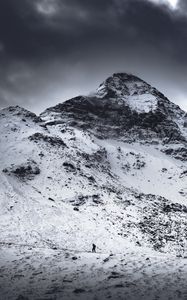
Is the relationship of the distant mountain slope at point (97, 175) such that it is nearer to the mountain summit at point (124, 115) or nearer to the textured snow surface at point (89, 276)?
the mountain summit at point (124, 115)

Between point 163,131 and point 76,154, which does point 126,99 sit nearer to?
point 163,131

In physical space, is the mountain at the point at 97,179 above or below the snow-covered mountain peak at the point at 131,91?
below

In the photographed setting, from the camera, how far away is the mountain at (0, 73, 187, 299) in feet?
102

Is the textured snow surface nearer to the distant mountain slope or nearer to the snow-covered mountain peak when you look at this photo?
the distant mountain slope

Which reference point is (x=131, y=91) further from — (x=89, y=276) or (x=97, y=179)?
(x=89, y=276)

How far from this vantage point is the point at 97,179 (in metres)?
53.7

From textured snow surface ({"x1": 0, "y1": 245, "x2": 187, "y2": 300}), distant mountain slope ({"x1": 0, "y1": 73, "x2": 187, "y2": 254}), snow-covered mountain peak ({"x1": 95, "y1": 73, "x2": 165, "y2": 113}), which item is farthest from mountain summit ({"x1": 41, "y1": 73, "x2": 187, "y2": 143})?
textured snow surface ({"x1": 0, "y1": 245, "x2": 187, "y2": 300})

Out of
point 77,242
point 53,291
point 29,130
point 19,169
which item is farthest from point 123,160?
point 53,291

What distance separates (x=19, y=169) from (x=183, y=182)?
30958mm

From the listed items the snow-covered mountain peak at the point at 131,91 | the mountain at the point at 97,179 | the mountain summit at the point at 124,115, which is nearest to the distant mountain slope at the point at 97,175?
the mountain at the point at 97,179

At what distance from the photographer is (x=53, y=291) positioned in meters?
12.6

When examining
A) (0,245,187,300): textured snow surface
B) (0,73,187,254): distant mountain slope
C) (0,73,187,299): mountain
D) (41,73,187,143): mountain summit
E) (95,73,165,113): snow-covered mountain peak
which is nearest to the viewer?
(0,245,187,300): textured snow surface

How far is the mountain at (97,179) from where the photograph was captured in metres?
31.0

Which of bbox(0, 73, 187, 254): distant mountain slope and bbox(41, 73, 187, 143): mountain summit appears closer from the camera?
bbox(0, 73, 187, 254): distant mountain slope
